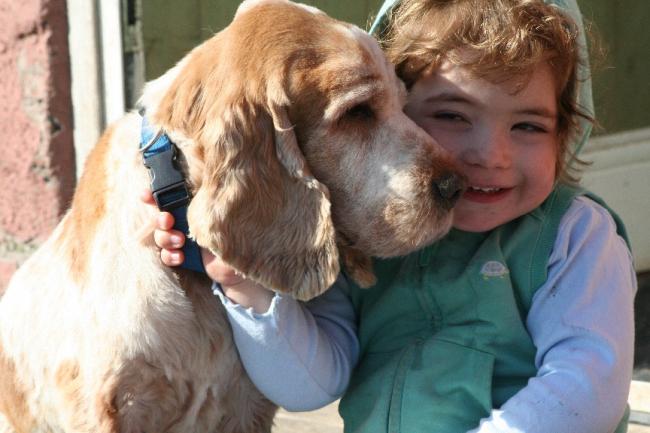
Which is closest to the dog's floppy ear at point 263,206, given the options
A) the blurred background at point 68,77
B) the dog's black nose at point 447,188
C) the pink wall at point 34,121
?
the dog's black nose at point 447,188

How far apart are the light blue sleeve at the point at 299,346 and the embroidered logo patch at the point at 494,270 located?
1.27ft

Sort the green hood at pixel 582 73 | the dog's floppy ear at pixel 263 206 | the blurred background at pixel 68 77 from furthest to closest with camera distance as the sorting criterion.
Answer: the blurred background at pixel 68 77, the green hood at pixel 582 73, the dog's floppy ear at pixel 263 206

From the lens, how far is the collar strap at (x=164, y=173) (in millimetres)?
2402

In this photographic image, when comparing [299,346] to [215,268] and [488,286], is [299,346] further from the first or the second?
[488,286]

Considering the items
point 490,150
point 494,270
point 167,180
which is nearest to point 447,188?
point 490,150

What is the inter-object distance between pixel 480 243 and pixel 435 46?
505mm

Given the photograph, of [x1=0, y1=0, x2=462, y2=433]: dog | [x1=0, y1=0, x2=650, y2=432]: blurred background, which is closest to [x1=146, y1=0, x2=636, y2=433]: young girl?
[x1=0, y1=0, x2=462, y2=433]: dog

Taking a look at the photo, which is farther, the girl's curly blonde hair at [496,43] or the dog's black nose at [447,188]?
the girl's curly blonde hair at [496,43]

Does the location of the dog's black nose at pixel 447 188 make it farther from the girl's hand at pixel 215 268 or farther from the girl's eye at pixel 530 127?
the girl's hand at pixel 215 268

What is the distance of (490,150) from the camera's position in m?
2.49

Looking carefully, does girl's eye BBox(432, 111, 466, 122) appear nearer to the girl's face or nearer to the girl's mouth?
the girl's face

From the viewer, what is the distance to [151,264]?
98.9 inches

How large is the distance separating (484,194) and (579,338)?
0.40 meters

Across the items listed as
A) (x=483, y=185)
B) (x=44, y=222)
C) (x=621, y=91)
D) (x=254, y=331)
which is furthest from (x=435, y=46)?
(x=621, y=91)
